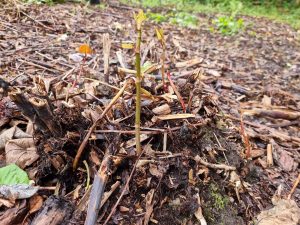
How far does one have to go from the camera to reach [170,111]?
4.95ft

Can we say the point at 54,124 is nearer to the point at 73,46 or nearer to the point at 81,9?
the point at 73,46

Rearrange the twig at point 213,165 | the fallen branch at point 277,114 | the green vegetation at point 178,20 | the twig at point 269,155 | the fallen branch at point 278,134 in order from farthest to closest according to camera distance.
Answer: the green vegetation at point 178,20 < the fallen branch at point 277,114 < the fallen branch at point 278,134 < the twig at point 269,155 < the twig at point 213,165

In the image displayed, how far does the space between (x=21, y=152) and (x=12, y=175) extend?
0.13 m

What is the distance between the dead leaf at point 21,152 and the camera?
135cm

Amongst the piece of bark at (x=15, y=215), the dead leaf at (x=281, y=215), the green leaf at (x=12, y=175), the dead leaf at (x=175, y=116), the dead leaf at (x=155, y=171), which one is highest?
the dead leaf at (x=175, y=116)

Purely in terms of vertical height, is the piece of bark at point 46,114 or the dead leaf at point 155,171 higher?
the piece of bark at point 46,114

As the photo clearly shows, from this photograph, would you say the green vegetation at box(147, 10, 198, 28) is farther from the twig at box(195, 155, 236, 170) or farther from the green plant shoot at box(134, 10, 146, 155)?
the green plant shoot at box(134, 10, 146, 155)

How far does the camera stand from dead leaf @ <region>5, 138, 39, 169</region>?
1353 mm

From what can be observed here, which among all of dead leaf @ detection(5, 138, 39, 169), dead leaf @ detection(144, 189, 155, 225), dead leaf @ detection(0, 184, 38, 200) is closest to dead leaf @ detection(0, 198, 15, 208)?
dead leaf @ detection(0, 184, 38, 200)

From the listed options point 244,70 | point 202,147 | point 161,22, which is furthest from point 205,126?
point 161,22

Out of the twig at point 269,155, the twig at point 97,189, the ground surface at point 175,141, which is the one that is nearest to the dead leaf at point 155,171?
the ground surface at point 175,141

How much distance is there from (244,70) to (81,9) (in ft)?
8.80

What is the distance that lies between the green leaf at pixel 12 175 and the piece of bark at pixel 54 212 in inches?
5.6

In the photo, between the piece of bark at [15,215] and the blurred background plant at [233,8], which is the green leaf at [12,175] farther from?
the blurred background plant at [233,8]
